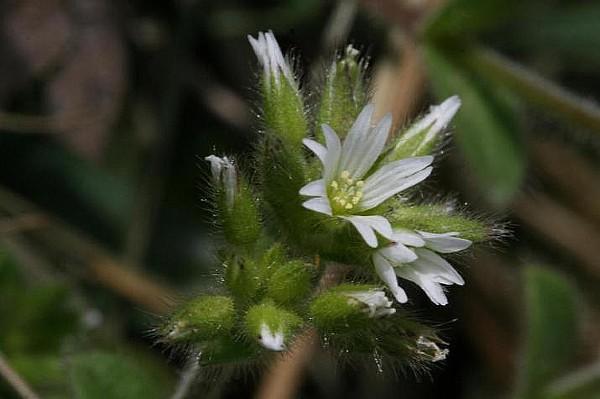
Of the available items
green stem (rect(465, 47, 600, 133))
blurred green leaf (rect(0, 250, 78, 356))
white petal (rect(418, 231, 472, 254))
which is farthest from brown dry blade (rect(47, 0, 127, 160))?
white petal (rect(418, 231, 472, 254))

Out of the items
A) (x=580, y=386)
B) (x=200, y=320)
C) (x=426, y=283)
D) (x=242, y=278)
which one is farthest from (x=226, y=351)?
(x=580, y=386)

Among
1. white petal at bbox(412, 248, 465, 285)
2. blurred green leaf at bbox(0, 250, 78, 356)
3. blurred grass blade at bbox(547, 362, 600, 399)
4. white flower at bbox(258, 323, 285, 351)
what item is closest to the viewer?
white flower at bbox(258, 323, 285, 351)

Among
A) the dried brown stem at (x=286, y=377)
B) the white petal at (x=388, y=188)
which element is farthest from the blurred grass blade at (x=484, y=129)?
the white petal at (x=388, y=188)

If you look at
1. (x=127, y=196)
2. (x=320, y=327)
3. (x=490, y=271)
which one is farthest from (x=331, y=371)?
(x=320, y=327)

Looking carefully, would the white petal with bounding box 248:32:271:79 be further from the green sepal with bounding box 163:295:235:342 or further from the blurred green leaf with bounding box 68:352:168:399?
the blurred green leaf with bounding box 68:352:168:399

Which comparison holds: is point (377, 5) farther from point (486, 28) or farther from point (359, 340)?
point (359, 340)

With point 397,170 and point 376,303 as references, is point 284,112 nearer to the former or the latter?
Answer: point 397,170

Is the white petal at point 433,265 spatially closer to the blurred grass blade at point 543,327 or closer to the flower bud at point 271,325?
the flower bud at point 271,325
